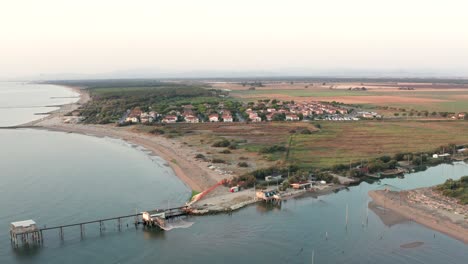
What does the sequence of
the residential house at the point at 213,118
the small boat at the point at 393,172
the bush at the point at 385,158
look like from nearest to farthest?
the small boat at the point at 393,172
the bush at the point at 385,158
the residential house at the point at 213,118

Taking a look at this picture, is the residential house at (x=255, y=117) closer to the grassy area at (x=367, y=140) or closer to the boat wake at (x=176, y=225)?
the grassy area at (x=367, y=140)

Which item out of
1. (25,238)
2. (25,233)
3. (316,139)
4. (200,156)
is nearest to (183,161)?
(200,156)

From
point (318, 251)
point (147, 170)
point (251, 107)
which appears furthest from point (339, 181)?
point (251, 107)

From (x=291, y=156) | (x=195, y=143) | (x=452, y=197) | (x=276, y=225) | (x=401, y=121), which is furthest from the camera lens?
(x=401, y=121)

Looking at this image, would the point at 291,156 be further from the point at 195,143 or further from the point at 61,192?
the point at 61,192

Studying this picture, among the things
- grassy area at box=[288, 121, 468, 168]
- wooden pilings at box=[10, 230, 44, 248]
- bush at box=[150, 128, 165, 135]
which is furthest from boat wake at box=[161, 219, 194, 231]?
bush at box=[150, 128, 165, 135]

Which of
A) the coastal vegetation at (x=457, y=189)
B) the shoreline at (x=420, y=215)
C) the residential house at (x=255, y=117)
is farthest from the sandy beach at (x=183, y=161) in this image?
the residential house at (x=255, y=117)
